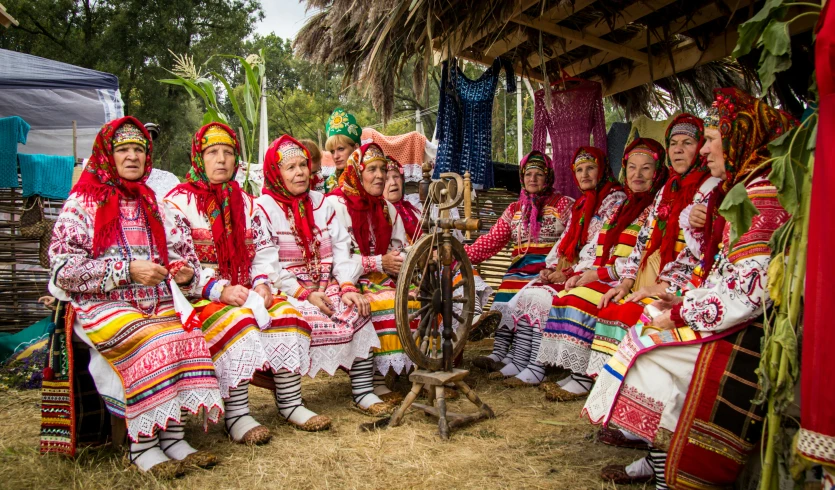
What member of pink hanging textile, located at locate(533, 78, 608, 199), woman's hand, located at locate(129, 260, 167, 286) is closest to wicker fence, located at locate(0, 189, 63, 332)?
woman's hand, located at locate(129, 260, 167, 286)

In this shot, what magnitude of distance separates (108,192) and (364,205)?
178cm

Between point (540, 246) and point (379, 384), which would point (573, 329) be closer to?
point (540, 246)

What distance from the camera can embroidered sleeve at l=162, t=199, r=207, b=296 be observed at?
336cm

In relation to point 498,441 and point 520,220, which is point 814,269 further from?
point 520,220

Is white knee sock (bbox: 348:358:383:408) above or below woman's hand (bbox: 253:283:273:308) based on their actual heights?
below

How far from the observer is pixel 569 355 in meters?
3.99

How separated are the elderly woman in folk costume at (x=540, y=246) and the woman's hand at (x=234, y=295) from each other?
80.4 inches

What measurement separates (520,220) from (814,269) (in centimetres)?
344

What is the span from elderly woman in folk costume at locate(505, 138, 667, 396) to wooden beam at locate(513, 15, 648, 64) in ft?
3.74

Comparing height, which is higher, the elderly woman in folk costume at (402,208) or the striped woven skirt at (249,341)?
the elderly woman in folk costume at (402,208)

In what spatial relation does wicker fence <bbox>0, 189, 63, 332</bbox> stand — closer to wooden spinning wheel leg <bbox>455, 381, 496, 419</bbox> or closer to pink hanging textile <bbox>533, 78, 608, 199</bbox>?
wooden spinning wheel leg <bbox>455, 381, 496, 419</bbox>

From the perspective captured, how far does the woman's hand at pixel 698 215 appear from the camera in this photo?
327 centimetres

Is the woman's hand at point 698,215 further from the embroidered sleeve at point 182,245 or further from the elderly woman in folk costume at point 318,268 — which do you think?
the embroidered sleeve at point 182,245

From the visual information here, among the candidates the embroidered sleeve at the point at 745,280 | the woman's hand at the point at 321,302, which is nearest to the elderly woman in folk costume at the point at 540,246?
the woman's hand at the point at 321,302
